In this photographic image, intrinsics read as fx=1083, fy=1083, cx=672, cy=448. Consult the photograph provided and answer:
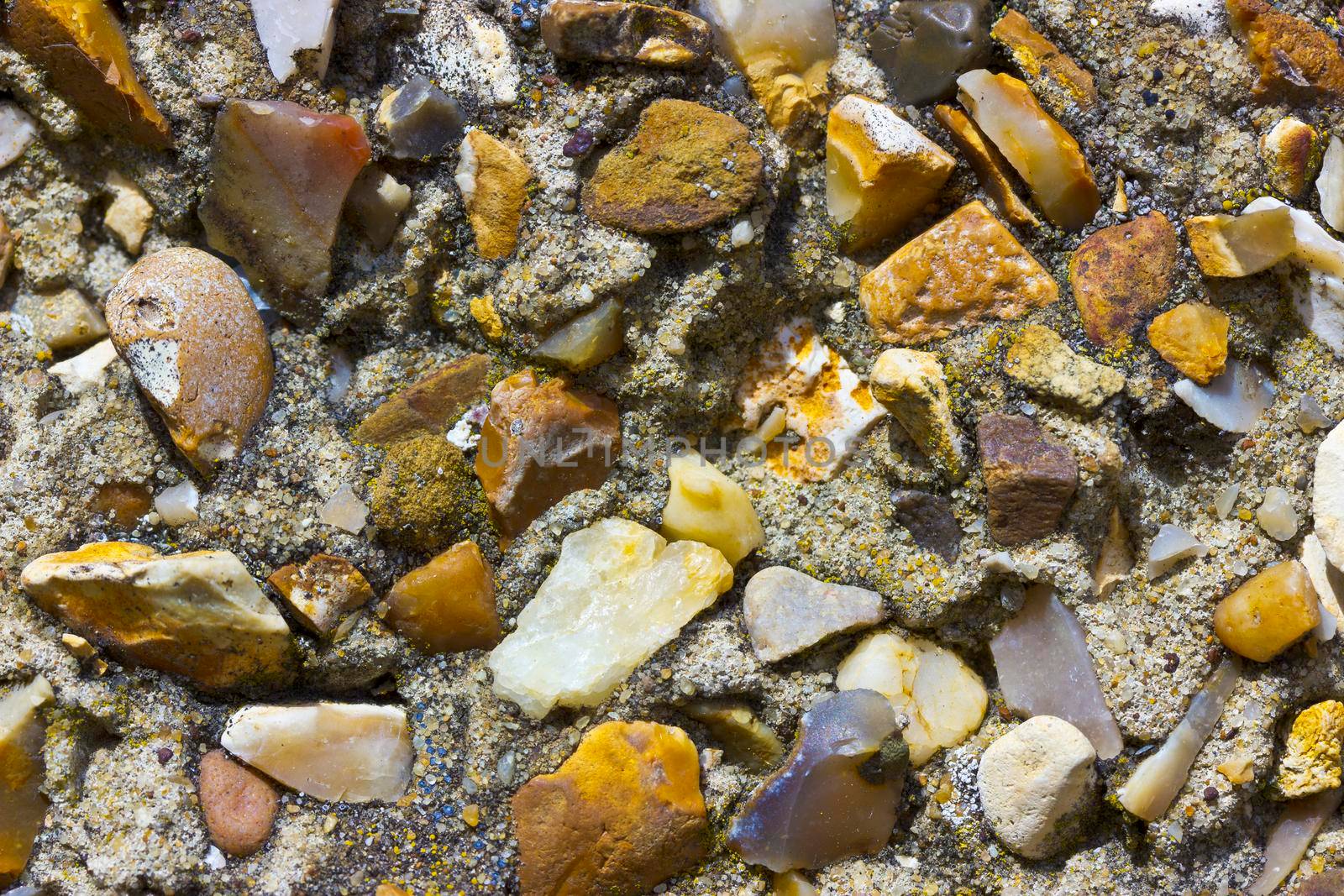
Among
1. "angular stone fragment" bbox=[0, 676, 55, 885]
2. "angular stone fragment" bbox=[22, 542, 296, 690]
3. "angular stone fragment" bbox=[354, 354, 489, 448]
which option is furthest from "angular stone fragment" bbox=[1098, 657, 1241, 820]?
"angular stone fragment" bbox=[0, 676, 55, 885]

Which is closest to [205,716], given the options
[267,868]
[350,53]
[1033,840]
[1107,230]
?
[267,868]

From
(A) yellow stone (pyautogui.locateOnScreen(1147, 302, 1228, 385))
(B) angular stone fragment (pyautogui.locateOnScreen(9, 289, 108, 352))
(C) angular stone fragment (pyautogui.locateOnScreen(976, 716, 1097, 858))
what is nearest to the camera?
(C) angular stone fragment (pyautogui.locateOnScreen(976, 716, 1097, 858))

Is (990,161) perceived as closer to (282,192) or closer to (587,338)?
(587,338)

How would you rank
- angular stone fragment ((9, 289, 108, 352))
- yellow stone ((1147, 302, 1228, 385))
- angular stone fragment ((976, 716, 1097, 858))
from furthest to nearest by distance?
1. angular stone fragment ((9, 289, 108, 352))
2. yellow stone ((1147, 302, 1228, 385))
3. angular stone fragment ((976, 716, 1097, 858))

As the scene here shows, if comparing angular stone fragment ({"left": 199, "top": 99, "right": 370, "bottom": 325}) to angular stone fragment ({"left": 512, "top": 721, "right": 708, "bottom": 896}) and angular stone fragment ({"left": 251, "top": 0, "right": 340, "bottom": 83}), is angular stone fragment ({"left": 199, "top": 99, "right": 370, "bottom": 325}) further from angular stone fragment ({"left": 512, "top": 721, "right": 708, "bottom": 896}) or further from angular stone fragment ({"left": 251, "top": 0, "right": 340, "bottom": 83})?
angular stone fragment ({"left": 512, "top": 721, "right": 708, "bottom": 896})

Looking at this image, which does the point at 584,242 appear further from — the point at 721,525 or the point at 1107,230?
the point at 1107,230
